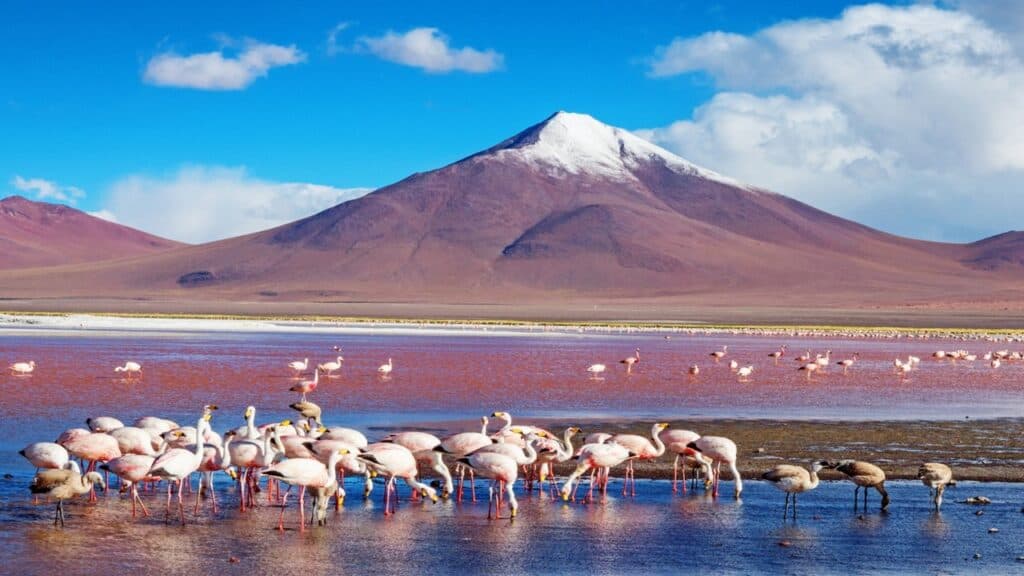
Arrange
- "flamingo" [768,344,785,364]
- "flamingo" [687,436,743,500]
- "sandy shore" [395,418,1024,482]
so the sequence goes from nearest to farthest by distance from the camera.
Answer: "flamingo" [687,436,743,500] < "sandy shore" [395,418,1024,482] < "flamingo" [768,344,785,364]

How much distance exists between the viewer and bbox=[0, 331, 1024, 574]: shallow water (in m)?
11.1

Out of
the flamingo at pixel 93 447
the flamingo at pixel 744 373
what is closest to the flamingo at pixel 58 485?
the flamingo at pixel 93 447

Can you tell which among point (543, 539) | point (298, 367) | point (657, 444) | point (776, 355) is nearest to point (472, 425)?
point (657, 444)

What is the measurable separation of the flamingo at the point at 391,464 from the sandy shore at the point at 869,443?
3.01 m

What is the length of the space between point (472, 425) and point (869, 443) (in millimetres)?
6339

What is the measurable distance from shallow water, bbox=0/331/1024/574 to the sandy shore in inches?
40.3

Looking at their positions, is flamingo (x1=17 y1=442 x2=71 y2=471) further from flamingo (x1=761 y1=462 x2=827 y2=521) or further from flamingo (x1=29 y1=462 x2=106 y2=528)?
flamingo (x1=761 y1=462 x2=827 y2=521)

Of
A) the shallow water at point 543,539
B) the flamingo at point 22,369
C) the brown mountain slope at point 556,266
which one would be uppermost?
the brown mountain slope at point 556,266

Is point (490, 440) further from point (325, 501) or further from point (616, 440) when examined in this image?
point (325, 501)

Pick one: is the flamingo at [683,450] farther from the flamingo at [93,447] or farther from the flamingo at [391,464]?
the flamingo at [93,447]

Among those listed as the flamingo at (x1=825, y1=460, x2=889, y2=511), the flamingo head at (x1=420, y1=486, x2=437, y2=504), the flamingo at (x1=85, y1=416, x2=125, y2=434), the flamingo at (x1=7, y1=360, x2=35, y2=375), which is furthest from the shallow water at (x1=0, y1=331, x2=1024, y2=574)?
the flamingo at (x1=85, y1=416, x2=125, y2=434)

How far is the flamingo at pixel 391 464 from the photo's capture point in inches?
519

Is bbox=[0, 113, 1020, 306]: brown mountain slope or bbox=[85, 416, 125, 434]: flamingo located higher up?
bbox=[0, 113, 1020, 306]: brown mountain slope

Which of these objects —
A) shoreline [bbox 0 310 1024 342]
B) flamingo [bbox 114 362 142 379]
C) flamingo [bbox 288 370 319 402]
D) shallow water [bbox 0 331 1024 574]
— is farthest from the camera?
shoreline [bbox 0 310 1024 342]
